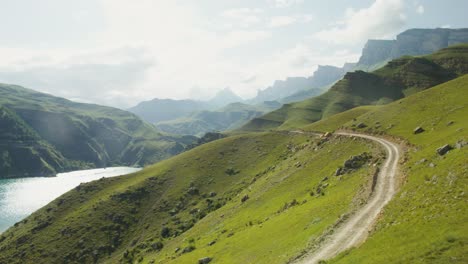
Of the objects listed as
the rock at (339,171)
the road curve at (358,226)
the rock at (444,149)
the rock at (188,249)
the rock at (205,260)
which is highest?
the rock at (444,149)

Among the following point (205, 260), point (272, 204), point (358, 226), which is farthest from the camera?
point (272, 204)

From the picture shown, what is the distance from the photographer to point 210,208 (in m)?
123

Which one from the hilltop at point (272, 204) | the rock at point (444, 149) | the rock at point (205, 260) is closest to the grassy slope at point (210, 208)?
the hilltop at point (272, 204)

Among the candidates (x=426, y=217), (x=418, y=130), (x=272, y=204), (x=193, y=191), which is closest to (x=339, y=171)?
(x=272, y=204)

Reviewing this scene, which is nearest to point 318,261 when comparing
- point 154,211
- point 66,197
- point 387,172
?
point 387,172

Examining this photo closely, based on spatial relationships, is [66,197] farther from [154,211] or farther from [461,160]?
[461,160]

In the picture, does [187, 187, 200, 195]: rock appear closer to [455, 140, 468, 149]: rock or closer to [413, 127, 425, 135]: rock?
[413, 127, 425, 135]: rock

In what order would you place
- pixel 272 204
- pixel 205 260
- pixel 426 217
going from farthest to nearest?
1. pixel 272 204
2. pixel 205 260
3. pixel 426 217

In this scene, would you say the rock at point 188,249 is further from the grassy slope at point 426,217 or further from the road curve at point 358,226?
the grassy slope at point 426,217

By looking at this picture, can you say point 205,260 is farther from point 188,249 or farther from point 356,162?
point 356,162

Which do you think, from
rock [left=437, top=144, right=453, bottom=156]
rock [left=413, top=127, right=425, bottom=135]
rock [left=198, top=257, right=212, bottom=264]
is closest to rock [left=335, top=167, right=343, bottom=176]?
rock [left=437, top=144, right=453, bottom=156]

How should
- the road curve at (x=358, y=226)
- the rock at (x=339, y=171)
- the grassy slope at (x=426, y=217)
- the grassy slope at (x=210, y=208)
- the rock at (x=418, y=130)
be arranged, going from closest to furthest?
1. the grassy slope at (x=426, y=217)
2. the road curve at (x=358, y=226)
3. the grassy slope at (x=210, y=208)
4. the rock at (x=339, y=171)
5. the rock at (x=418, y=130)

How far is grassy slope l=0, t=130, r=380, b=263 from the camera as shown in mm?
48812

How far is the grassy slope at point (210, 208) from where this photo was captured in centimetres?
4881
